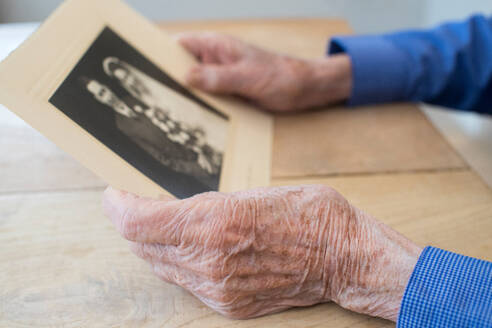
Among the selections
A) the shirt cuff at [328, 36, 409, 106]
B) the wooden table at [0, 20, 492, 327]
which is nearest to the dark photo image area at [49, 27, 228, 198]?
→ the wooden table at [0, 20, 492, 327]

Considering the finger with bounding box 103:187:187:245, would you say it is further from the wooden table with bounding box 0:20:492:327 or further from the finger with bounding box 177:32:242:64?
the finger with bounding box 177:32:242:64

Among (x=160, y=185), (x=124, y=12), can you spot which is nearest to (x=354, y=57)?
(x=124, y=12)

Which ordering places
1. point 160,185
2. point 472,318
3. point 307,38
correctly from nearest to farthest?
1. point 472,318
2. point 160,185
3. point 307,38

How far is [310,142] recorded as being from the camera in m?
0.81

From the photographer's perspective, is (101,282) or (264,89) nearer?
(101,282)

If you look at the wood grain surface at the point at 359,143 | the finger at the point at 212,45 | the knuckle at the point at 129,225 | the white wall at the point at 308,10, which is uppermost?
the white wall at the point at 308,10

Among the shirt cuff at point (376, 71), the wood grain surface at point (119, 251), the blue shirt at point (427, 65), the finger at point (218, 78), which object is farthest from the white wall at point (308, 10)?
the wood grain surface at point (119, 251)

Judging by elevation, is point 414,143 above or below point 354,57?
below

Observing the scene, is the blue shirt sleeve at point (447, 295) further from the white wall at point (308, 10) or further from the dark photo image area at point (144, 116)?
the white wall at point (308, 10)

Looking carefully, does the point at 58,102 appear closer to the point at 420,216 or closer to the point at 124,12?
the point at 124,12

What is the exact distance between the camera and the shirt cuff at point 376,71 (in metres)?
0.94

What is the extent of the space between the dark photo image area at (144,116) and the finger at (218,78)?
4 centimetres

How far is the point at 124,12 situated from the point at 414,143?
578mm

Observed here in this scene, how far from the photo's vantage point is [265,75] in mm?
870
